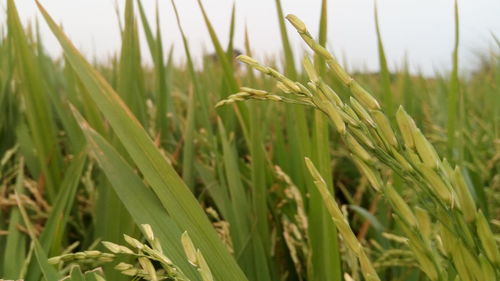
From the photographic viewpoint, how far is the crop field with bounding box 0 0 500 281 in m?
0.31

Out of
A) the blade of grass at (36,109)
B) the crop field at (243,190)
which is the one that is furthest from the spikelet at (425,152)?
the blade of grass at (36,109)

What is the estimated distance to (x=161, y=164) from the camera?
553 millimetres

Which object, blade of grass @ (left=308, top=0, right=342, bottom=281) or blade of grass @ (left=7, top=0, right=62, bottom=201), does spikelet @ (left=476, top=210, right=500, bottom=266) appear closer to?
blade of grass @ (left=308, top=0, right=342, bottom=281)

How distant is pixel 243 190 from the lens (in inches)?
31.2

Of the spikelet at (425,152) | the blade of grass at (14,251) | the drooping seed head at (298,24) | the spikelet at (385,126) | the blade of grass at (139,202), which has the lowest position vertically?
the blade of grass at (14,251)

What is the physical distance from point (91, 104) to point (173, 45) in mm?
872

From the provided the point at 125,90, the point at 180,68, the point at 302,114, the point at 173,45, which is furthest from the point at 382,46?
the point at 180,68

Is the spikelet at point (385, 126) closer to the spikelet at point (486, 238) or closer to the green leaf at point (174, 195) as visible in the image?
the spikelet at point (486, 238)

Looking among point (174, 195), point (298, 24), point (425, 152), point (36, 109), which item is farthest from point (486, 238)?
point (36, 109)

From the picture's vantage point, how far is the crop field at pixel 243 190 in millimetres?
307

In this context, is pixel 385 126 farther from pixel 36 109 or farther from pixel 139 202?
pixel 36 109

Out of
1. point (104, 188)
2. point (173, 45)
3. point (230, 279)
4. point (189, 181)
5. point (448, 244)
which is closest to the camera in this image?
point (448, 244)

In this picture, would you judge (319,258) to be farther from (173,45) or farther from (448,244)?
(173,45)

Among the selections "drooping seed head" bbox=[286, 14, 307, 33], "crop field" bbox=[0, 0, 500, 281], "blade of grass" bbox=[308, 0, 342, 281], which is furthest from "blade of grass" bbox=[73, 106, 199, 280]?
"drooping seed head" bbox=[286, 14, 307, 33]
